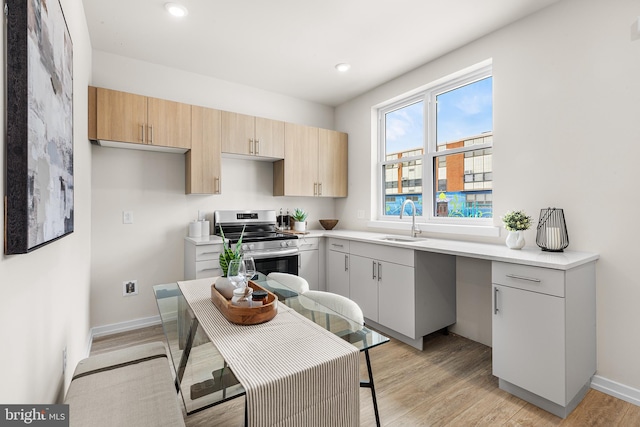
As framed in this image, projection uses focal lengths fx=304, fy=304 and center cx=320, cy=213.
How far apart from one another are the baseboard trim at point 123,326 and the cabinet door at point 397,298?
2348 millimetres

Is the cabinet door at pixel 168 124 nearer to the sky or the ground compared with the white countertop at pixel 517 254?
nearer to the sky

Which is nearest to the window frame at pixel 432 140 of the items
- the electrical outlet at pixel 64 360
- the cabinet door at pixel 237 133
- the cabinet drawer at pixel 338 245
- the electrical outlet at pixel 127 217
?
the cabinet drawer at pixel 338 245

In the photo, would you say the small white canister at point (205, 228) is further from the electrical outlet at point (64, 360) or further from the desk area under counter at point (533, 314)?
the desk area under counter at point (533, 314)

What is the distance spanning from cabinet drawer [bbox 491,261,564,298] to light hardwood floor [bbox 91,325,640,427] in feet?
2.46

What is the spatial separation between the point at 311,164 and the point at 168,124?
1.69m

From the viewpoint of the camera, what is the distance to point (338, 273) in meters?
3.50

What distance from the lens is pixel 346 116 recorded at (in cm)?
435

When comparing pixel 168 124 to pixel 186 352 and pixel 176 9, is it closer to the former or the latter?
pixel 176 9

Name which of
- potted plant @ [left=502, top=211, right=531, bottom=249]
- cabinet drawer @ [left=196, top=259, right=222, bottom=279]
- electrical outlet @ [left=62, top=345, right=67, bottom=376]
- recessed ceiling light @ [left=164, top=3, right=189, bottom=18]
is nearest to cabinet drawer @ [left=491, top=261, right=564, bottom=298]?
potted plant @ [left=502, top=211, right=531, bottom=249]

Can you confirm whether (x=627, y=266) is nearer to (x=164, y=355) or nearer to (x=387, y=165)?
(x=387, y=165)

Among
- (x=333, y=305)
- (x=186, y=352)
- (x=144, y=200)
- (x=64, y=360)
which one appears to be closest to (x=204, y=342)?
(x=186, y=352)

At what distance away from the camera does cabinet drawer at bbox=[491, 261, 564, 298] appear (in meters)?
1.79

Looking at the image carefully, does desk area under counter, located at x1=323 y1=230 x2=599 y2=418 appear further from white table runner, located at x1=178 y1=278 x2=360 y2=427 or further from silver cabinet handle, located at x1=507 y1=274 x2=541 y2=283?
white table runner, located at x1=178 y1=278 x2=360 y2=427

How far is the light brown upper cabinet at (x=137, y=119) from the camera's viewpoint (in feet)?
8.60
